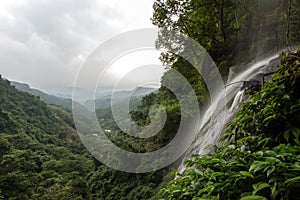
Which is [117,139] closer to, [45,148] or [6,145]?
[6,145]

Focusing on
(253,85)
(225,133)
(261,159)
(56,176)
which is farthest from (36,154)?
(261,159)

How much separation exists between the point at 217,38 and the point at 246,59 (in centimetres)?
242

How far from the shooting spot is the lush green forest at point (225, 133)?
1438mm

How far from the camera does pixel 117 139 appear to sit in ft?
50.2

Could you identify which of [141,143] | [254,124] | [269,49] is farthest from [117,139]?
[254,124]

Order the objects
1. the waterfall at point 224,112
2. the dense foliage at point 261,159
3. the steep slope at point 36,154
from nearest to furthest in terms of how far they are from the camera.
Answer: the dense foliage at point 261,159 < the waterfall at point 224,112 < the steep slope at point 36,154

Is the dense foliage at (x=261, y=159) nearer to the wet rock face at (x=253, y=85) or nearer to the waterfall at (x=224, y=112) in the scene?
the waterfall at (x=224, y=112)

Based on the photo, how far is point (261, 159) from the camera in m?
1.49

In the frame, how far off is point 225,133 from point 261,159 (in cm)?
142

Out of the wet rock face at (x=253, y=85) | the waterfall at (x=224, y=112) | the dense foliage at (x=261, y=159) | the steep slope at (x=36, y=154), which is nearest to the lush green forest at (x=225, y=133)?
the dense foliage at (x=261, y=159)

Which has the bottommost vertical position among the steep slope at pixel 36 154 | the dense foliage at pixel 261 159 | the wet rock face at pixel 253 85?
the steep slope at pixel 36 154

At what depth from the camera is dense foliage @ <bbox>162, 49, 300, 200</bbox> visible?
1271mm

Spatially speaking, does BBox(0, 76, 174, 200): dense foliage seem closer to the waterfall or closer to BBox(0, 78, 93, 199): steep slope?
BBox(0, 78, 93, 199): steep slope

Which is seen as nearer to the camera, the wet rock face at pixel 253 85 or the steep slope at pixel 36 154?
the wet rock face at pixel 253 85
